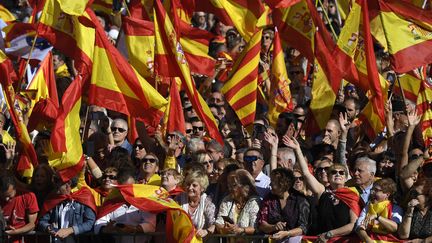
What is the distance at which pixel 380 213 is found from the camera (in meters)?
15.7

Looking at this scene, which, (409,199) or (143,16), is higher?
(143,16)

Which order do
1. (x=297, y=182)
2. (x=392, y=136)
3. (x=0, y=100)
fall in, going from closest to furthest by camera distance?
(x=297, y=182), (x=392, y=136), (x=0, y=100)

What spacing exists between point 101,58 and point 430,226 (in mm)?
→ 4778

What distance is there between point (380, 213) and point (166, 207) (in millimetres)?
2211

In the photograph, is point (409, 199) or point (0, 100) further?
point (0, 100)

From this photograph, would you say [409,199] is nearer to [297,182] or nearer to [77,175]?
[297,182]

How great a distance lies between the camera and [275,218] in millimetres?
16188

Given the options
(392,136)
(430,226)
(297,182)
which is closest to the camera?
(430,226)

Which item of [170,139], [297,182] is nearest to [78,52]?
[170,139]

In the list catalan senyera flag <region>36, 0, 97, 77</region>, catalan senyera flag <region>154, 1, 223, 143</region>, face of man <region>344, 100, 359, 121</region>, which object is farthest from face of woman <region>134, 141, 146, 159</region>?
face of man <region>344, 100, 359, 121</region>

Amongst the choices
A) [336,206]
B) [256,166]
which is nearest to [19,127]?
[256,166]

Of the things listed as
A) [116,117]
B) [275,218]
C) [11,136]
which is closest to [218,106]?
[116,117]

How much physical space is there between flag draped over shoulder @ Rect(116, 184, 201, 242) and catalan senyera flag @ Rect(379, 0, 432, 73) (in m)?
3.33

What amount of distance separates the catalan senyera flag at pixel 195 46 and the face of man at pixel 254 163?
9.24 feet
